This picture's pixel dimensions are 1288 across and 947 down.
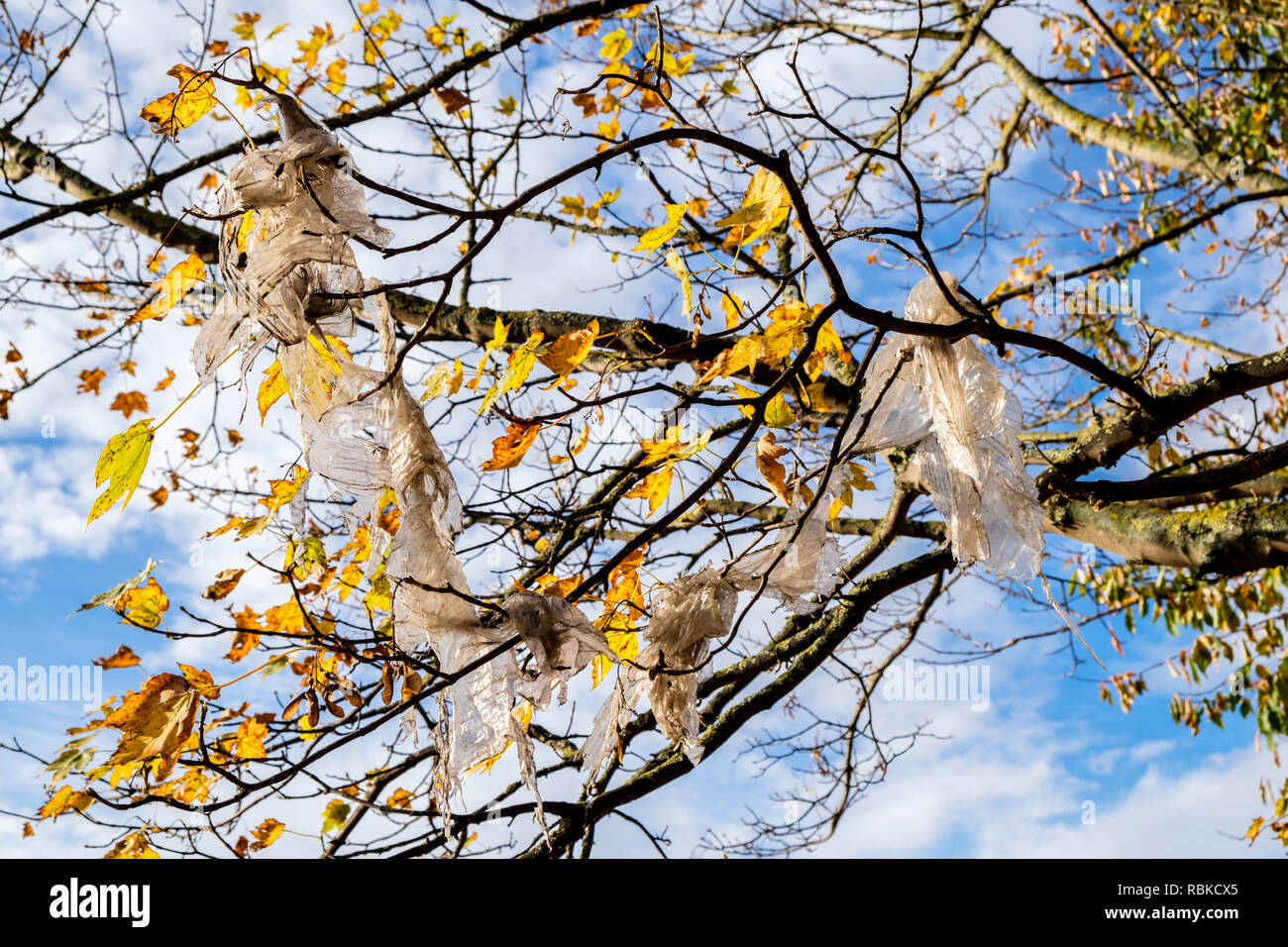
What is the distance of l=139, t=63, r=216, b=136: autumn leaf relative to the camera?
47.9 inches

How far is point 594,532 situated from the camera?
9.41ft

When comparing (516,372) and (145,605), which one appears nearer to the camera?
(516,372)

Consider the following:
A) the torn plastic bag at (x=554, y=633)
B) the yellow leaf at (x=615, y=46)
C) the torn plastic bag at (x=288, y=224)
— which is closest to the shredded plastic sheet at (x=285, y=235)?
the torn plastic bag at (x=288, y=224)

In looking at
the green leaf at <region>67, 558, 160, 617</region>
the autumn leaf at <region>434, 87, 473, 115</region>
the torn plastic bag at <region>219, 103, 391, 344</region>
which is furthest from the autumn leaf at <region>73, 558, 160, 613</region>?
the autumn leaf at <region>434, 87, 473, 115</region>

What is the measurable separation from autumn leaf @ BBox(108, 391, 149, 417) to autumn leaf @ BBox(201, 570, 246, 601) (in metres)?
1.85

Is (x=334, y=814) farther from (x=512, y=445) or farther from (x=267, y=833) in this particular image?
(x=512, y=445)

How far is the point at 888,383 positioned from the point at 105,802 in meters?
1.32

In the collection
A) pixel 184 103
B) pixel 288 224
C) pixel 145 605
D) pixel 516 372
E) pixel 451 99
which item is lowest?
pixel 145 605

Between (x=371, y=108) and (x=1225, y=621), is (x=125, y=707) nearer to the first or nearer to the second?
(x=371, y=108)

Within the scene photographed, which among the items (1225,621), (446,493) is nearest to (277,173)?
(446,493)

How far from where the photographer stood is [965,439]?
56.1 inches

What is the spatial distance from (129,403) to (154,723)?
3.10 meters

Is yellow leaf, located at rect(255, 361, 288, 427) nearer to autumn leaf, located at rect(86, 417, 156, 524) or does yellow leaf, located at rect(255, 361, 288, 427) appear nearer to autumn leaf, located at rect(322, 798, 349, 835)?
autumn leaf, located at rect(86, 417, 156, 524)

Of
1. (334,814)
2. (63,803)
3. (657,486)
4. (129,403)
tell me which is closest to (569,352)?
(657,486)
